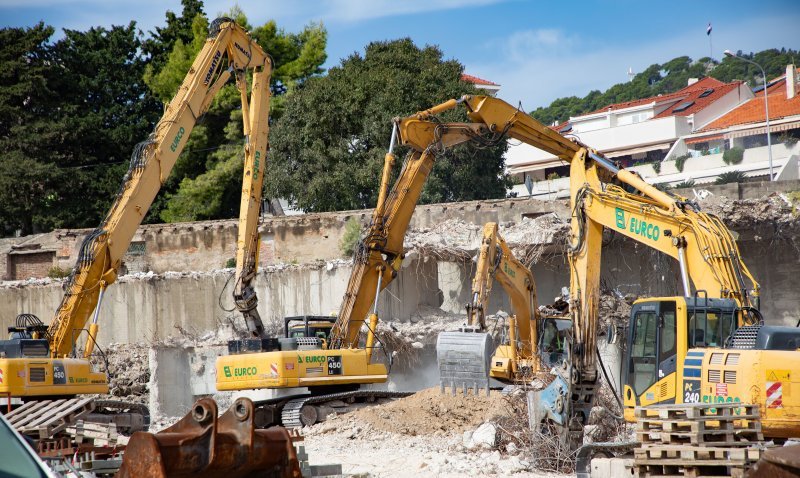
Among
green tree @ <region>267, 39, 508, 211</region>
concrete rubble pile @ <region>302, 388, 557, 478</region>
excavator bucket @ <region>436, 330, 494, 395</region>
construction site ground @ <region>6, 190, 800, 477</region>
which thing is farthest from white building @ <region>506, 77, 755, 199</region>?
concrete rubble pile @ <region>302, 388, 557, 478</region>

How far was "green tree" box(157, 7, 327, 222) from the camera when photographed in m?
38.6

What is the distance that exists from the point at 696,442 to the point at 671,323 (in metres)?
3.01

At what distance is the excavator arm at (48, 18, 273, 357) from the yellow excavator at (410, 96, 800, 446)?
174 inches

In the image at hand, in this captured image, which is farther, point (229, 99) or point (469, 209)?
point (229, 99)

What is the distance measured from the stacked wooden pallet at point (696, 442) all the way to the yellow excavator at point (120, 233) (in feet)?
35.3

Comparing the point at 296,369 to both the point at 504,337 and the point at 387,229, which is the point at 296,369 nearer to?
the point at 387,229

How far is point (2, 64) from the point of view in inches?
1576

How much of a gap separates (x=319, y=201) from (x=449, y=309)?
10.4 metres

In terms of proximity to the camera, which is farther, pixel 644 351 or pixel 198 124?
pixel 198 124

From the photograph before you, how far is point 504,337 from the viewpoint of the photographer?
22719 mm

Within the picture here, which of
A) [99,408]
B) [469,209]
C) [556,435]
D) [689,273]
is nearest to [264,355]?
[99,408]

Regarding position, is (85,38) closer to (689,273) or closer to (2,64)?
(2,64)

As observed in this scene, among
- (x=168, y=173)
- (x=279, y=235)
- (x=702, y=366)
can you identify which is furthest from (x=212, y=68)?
(x=279, y=235)

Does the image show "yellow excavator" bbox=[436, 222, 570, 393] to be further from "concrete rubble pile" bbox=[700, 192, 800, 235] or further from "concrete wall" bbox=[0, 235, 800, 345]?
"concrete rubble pile" bbox=[700, 192, 800, 235]
